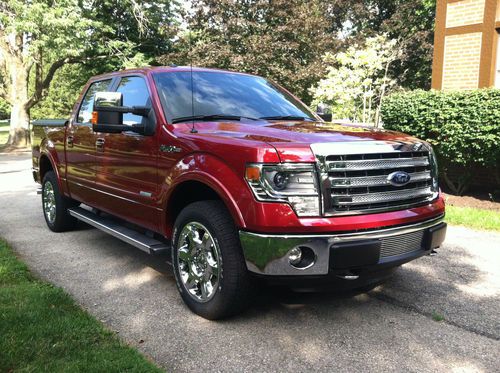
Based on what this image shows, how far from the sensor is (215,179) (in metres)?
3.31

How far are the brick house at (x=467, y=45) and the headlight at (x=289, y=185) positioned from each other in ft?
25.5

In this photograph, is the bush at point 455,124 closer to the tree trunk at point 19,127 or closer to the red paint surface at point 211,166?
the red paint surface at point 211,166

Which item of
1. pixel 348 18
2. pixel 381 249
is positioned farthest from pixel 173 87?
pixel 348 18

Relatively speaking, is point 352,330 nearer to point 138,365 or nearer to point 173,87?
point 138,365

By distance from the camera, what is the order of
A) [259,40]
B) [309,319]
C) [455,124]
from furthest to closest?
1. [259,40]
2. [455,124]
3. [309,319]

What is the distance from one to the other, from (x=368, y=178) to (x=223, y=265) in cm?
114

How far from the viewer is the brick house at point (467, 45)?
367 inches

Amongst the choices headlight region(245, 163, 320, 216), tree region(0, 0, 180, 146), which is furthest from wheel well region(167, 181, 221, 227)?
tree region(0, 0, 180, 146)

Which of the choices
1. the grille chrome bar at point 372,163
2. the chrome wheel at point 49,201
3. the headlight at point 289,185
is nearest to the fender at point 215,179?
the headlight at point 289,185

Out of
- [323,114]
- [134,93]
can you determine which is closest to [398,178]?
[323,114]

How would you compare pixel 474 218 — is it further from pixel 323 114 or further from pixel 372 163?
pixel 372 163

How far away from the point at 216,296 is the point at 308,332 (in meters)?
0.70

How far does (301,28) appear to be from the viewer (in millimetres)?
19828

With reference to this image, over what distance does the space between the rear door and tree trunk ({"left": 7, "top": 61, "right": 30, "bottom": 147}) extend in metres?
20.0
